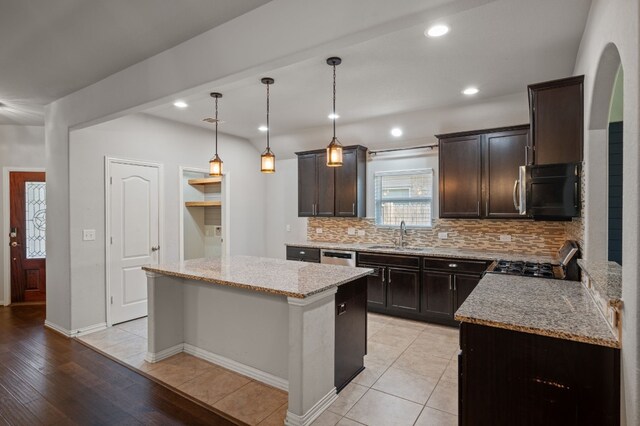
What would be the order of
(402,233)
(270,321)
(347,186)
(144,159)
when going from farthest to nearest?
(347,186) < (402,233) < (144,159) < (270,321)

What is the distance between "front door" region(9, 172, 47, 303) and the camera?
17.5ft

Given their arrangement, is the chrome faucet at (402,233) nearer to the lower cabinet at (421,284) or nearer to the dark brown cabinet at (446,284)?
the lower cabinet at (421,284)

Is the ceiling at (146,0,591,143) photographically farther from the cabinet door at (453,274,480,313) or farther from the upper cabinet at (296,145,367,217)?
the cabinet door at (453,274,480,313)

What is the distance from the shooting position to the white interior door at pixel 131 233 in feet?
14.2

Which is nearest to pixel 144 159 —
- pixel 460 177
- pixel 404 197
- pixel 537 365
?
pixel 404 197

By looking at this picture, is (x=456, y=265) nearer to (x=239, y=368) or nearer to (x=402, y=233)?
(x=402, y=233)

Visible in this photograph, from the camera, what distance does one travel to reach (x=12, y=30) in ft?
8.32

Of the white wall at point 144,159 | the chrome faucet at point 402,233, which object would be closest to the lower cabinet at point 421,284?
the chrome faucet at point 402,233

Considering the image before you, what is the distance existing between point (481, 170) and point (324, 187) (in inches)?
89.7

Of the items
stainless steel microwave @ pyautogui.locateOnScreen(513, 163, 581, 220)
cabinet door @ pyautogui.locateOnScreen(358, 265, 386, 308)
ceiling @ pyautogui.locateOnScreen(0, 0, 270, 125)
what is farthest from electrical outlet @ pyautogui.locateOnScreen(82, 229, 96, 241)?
stainless steel microwave @ pyautogui.locateOnScreen(513, 163, 581, 220)

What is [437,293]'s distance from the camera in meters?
4.12

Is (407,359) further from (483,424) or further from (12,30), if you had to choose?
(12,30)

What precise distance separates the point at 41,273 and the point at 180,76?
190 inches

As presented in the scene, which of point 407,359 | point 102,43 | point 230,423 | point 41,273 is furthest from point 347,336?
point 41,273
